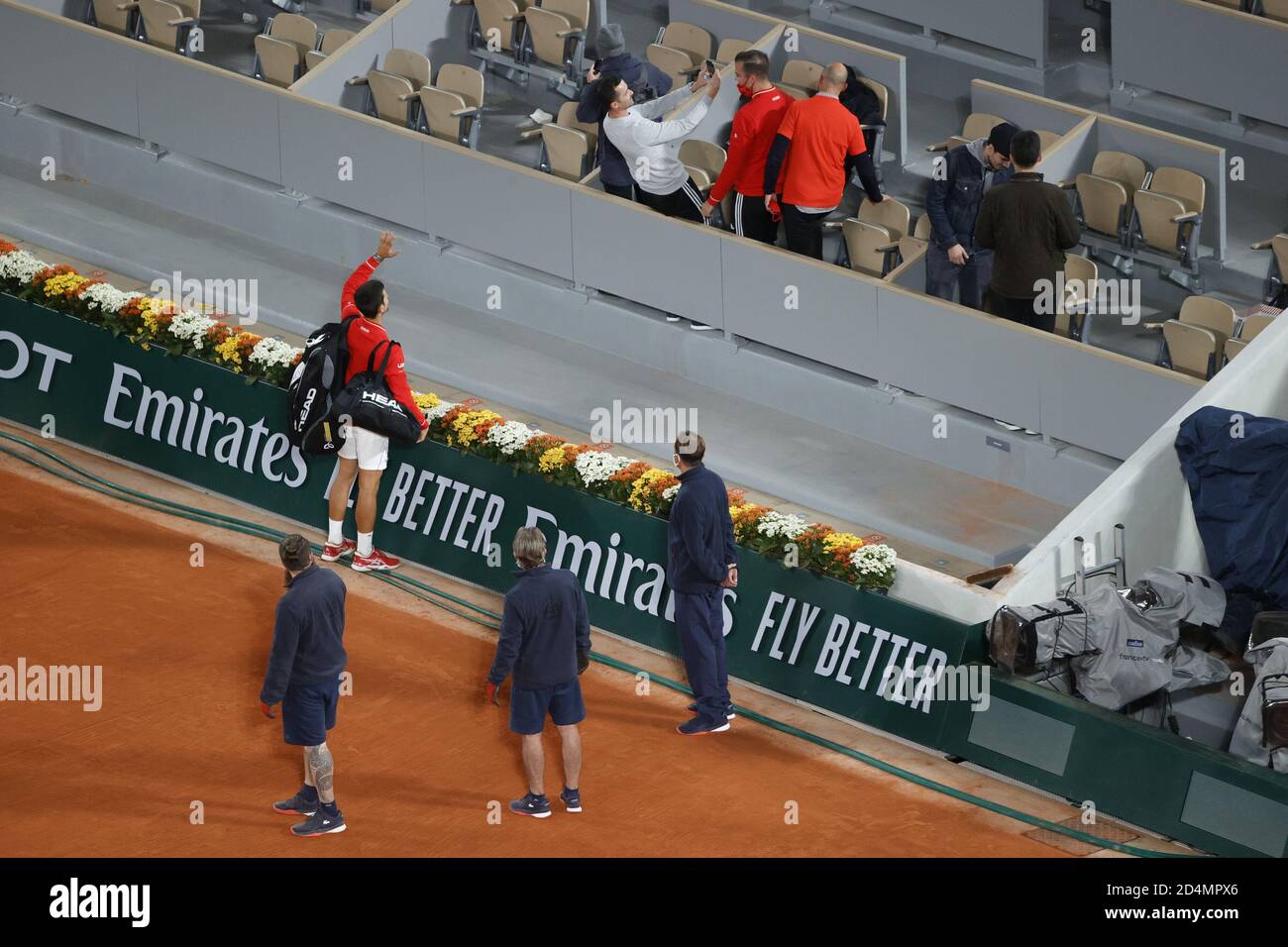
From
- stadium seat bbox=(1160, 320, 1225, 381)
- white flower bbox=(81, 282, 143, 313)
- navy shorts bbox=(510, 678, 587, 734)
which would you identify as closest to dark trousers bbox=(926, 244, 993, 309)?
stadium seat bbox=(1160, 320, 1225, 381)

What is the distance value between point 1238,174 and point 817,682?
789cm

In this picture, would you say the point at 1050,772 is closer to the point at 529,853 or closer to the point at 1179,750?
the point at 1179,750

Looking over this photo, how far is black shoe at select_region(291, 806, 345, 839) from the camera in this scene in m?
12.4

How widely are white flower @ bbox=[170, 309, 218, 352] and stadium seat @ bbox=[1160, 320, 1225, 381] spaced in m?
7.35

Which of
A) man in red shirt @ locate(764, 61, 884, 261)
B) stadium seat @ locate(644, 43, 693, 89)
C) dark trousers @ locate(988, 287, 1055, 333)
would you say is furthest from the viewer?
stadium seat @ locate(644, 43, 693, 89)

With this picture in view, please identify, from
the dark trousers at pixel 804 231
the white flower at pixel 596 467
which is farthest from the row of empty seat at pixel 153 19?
the white flower at pixel 596 467

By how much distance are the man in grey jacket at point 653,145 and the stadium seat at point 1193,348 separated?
4.16 meters

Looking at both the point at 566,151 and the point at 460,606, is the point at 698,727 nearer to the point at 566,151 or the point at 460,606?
the point at 460,606

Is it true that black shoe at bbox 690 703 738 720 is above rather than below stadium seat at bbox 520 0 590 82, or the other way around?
below

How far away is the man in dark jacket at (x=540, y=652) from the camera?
1205 cm

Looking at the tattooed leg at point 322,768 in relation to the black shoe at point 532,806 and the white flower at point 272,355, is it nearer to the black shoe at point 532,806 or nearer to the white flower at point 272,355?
the black shoe at point 532,806

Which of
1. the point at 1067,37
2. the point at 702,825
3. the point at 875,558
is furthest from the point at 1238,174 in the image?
the point at 702,825

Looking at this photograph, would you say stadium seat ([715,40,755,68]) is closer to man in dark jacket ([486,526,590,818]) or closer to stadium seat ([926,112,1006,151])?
stadium seat ([926,112,1006,151])

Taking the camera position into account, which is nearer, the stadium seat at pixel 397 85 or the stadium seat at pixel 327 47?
the stadium seat at pixel 397 85
